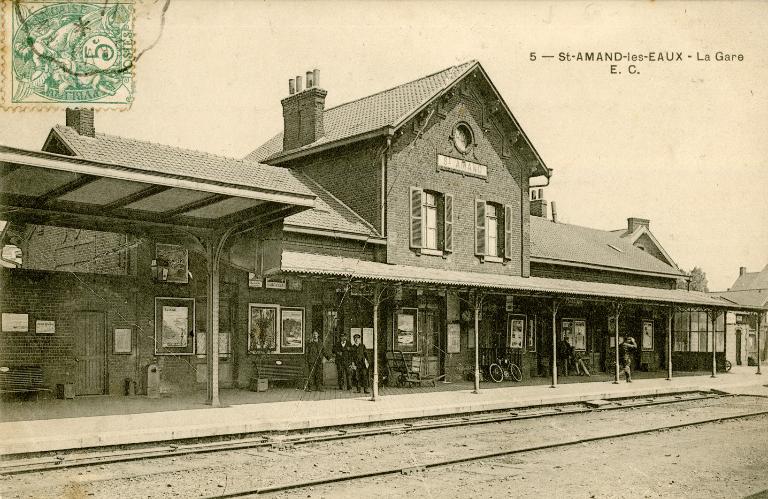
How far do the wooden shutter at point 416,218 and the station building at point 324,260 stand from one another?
32mm

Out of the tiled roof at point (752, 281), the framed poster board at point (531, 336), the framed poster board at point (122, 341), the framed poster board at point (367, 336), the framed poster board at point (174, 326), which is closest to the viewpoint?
the framed poster board at point (122, 341)

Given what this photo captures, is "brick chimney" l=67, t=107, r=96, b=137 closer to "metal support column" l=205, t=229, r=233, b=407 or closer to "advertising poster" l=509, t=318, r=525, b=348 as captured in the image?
"metal support column" l=205, t=229, r=233, b=407

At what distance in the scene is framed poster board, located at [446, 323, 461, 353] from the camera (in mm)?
19328

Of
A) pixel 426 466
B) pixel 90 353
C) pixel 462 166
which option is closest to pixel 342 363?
pixel 90 353

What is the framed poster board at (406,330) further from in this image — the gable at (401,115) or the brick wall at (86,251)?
the brick wall at (86,251)

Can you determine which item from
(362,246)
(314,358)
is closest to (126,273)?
(314,358)

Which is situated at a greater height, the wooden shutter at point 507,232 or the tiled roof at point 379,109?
the tiled roof at point 379,109

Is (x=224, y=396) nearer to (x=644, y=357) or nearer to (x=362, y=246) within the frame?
(x=362, y=246)

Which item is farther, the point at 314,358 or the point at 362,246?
the point at 362,246

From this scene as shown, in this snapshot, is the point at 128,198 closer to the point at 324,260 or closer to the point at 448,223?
the point at 324,260

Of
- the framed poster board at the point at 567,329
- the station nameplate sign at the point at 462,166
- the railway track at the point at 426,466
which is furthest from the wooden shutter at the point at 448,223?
the railway track at the point at 426,466

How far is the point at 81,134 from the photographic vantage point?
15.5 m

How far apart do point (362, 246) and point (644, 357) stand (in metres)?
14.2

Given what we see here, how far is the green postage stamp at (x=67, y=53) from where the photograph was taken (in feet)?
30.8
